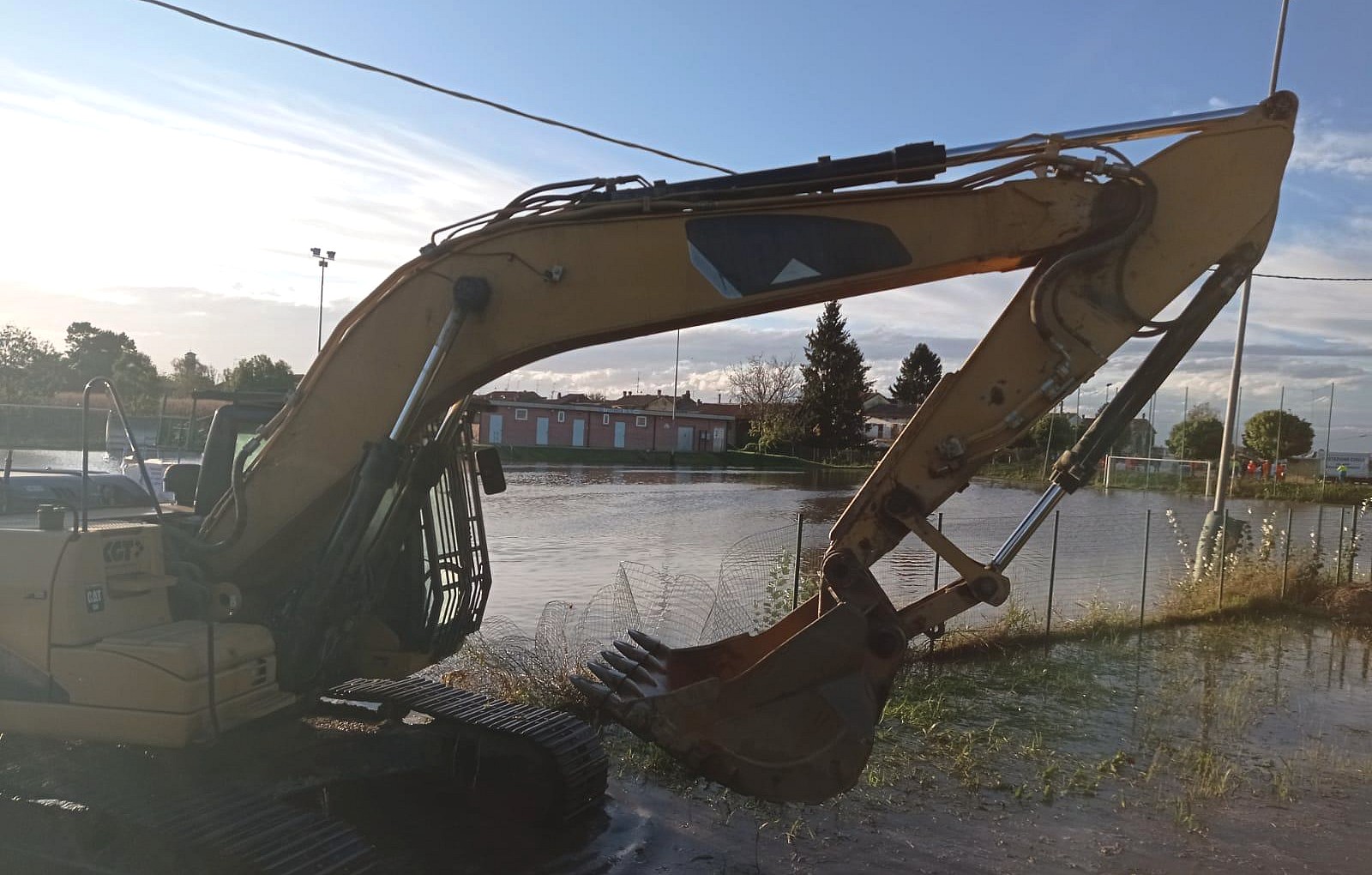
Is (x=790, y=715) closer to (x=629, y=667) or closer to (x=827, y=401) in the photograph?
(x=629, y=667)

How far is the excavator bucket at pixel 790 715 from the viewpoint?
14.6 ft

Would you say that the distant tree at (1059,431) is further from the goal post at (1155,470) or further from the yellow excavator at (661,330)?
the yellow excavator at (661,330)

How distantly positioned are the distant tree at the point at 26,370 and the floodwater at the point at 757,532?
4.80m

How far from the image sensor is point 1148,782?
22.6 ft

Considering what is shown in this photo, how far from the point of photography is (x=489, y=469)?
612cm

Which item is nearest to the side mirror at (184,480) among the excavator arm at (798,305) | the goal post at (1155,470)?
the excavator arm at (798,305)

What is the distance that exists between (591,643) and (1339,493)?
142ft

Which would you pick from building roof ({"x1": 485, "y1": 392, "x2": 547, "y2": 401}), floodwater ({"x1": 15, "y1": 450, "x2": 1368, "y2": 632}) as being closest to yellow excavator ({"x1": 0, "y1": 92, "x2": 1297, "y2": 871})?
floodwater ({"x1": 15, "y1": 450, "x2": 1368, "y2": 632})

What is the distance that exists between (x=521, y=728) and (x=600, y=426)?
201 ft

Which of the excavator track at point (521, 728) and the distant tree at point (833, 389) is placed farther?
the distant tree at point (833, 389)

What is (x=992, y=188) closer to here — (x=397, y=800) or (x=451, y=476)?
(x=451, y=476)

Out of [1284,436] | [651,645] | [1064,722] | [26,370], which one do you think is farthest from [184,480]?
[1284,436]

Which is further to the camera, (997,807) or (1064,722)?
(1064,722)

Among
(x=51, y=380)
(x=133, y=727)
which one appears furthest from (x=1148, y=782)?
(x=51, y=380)
